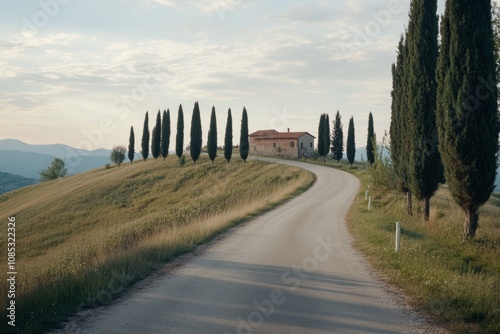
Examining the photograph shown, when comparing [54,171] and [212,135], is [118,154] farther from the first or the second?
[212,135]

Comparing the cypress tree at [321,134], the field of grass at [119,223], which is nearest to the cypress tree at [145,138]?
the field of grass at [119,223]

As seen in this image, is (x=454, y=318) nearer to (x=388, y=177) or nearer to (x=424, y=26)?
(x=424, y=26)

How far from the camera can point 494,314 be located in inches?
267

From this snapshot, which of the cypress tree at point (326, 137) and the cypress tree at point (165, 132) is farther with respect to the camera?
the cypress tree at point (326, 137)

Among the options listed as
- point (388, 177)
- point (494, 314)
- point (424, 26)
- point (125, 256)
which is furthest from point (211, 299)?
point (388, 177)

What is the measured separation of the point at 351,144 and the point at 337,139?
493 cm

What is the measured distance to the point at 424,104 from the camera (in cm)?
2002

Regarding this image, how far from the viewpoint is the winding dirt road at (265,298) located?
21.7 feet

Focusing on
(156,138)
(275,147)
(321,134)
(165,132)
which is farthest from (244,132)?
(156,138)

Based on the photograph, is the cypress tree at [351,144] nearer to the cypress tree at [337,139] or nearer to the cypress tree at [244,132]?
the cypress tree at [337,139]

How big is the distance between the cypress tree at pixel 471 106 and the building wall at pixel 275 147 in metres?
64.1

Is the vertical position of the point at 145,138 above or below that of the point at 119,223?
above

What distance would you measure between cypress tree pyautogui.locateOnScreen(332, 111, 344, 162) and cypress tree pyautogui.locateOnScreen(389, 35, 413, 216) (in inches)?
2020

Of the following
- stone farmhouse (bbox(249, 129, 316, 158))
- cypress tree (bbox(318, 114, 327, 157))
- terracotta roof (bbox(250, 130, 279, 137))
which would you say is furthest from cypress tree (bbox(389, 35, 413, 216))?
terracotta roof (bbox(250, 130, 279, 137))
